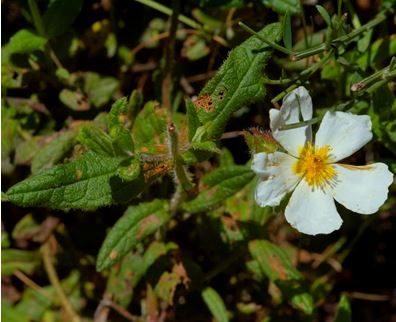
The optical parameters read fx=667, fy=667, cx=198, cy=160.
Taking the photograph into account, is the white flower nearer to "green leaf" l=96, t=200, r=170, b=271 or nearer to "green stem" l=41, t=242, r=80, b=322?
"green leaf" l=96, t=200, r=170, b=271

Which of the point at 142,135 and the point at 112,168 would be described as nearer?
the point at 112,168

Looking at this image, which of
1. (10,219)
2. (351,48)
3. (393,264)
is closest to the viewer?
(351,48)

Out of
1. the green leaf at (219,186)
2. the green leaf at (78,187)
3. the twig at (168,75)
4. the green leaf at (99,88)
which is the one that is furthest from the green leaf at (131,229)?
the green leaf at (99,88)

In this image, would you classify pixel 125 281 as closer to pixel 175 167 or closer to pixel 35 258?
pixel 35 258

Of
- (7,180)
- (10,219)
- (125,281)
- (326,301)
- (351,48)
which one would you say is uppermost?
(351,48)

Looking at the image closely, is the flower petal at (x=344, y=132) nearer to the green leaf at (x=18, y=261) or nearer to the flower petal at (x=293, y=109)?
the flower petal at (x=293, y=109)

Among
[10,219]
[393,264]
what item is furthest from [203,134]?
[393,264]

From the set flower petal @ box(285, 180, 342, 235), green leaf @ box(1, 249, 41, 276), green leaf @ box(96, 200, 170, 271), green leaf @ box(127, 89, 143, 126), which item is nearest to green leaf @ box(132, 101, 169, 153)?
green leaf @ box(127, 89, 143, 126)
